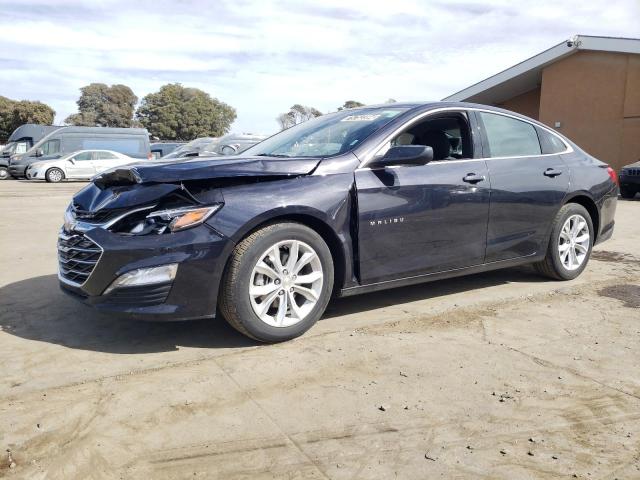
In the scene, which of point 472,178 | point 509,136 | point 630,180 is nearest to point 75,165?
point 630,180

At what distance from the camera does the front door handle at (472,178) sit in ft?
14.7

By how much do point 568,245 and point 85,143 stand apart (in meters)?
24.3

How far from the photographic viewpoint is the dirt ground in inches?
94.4

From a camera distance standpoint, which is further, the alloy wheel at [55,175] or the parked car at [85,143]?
the parked car at [85,143]

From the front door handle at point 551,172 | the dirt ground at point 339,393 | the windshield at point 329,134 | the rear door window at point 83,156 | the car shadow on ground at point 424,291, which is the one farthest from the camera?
the rear door window at point 83,156

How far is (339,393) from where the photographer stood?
302 cm

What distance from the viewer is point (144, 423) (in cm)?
269

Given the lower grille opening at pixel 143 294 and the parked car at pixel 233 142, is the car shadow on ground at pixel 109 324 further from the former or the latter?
the parked car at pixel 233 142

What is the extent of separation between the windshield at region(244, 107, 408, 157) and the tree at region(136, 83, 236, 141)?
6975 centimetres

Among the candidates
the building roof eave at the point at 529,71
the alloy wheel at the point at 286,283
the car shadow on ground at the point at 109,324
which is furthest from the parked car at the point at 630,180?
the alloy wheel at the point at 286,283

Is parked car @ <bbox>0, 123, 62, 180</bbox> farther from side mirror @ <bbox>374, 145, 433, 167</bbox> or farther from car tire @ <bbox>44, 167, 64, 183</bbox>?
side mirror @ <bbox>374, 145, 433, 167</bbox>

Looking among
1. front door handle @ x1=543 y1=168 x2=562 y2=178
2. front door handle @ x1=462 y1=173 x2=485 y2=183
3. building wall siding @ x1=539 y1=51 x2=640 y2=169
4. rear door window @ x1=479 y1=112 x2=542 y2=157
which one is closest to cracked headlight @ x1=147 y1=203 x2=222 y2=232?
front door handle @ x1=462 y1=173 x2=485 y2=183

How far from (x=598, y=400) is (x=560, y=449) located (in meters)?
0.62

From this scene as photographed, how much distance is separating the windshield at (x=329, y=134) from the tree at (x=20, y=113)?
6565 centimetres
